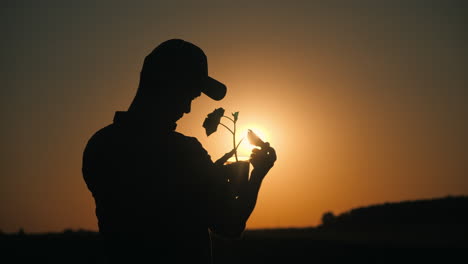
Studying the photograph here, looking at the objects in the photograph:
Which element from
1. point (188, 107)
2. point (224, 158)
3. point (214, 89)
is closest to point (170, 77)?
point (188, 107)

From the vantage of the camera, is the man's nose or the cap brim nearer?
the man's nose

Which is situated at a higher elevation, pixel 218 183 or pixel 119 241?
pixel 218 183

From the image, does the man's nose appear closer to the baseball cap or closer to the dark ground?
the baseball cap

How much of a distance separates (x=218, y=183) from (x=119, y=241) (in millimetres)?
698

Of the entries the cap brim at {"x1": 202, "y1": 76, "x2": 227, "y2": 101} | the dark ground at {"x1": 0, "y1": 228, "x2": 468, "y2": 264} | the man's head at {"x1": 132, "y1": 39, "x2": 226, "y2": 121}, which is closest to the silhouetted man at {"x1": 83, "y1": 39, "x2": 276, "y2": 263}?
the man's head at {"x1": 132, "y1": 39, "x2": 226, "y2": 121}

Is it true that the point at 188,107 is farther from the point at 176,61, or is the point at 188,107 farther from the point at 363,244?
the point at 363,244

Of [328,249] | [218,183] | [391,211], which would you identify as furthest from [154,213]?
[391,211]

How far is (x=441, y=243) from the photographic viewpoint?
86.6ft

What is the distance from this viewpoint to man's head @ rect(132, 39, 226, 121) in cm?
389

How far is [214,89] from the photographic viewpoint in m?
4.16

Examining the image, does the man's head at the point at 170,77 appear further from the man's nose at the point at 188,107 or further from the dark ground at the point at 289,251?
the dark ground at the point at 289,251

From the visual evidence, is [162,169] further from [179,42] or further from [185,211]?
[179,42]

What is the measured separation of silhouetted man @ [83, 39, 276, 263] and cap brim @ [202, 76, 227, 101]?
4.6 inches

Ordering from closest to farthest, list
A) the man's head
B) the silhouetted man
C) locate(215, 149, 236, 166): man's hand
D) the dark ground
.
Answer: the silhouetted man < the man's head < locate(215, 149, 236, 166): man's hand < the dark ground
